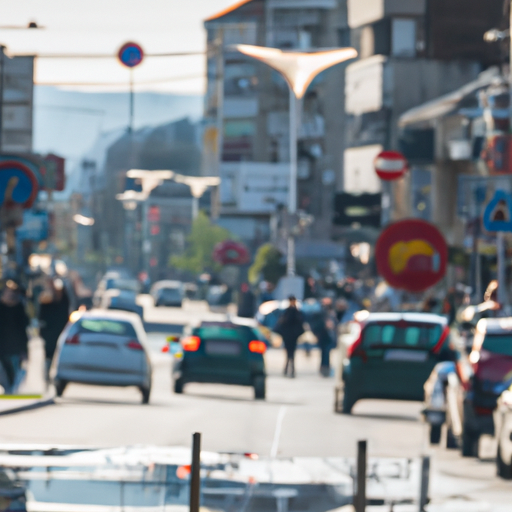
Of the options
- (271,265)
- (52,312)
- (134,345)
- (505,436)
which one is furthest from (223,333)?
(271,265)

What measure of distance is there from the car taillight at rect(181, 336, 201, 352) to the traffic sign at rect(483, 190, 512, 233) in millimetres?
7502

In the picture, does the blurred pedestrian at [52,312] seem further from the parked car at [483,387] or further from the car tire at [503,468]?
the car tire at [503,468]

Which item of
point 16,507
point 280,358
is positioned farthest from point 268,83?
point 16,507

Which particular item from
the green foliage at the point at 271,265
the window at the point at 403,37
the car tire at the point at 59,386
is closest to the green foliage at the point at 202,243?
the green foliage at the point at 271,265

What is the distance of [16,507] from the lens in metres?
10.9

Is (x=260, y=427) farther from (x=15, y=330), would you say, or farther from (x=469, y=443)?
(x=469, y=443)

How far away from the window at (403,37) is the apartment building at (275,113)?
29.3ft

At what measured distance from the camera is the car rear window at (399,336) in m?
22.5

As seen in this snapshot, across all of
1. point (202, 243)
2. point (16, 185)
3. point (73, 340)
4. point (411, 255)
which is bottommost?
point (202, 243)

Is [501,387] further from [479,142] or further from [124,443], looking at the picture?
[479,142]

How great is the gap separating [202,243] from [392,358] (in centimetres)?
12300

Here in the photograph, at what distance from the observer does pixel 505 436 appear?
47.1ft

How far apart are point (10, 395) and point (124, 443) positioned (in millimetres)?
6615

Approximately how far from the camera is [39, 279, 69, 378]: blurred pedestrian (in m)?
24.9
